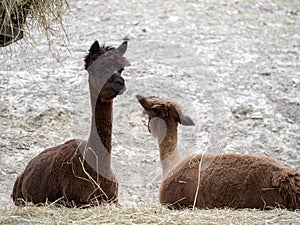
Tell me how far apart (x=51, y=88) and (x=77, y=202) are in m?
4.09

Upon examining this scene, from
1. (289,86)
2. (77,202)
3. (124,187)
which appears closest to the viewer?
(77,202)

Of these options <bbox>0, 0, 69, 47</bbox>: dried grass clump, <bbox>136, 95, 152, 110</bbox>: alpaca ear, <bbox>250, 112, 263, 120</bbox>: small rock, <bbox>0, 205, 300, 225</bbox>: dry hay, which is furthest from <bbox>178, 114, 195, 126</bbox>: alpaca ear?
<bbox>250, 112, 263, 120</bbox>: small rock

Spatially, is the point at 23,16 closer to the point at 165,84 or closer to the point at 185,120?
the point at 185,120

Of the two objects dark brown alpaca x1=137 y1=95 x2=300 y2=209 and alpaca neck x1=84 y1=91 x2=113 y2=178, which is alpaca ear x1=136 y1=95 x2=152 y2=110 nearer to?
dark brown alpaca x1=137 y1=95 x2=300 y2=209

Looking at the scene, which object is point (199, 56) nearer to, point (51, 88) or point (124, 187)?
point (51, 88)

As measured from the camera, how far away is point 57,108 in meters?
9.48

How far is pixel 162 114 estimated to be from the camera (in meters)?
7.27

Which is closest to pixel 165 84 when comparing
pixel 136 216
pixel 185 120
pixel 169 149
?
pixel 169 149

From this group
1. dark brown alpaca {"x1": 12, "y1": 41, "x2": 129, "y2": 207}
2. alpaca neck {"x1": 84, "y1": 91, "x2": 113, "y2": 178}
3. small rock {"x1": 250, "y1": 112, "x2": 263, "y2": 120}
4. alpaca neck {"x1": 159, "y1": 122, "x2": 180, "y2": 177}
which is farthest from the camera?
small rock {"x1": 250, "y1": 112, "x2": 263, "y2": 120}

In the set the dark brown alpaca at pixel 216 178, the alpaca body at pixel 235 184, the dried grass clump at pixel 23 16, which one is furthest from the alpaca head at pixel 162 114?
the dried grass clump at pixel 23 16

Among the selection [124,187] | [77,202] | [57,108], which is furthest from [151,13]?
[77,202]

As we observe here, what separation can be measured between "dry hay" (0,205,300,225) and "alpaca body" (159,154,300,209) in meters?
0.50

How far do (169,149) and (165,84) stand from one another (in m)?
3.00

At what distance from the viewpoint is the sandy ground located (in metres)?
8.88
